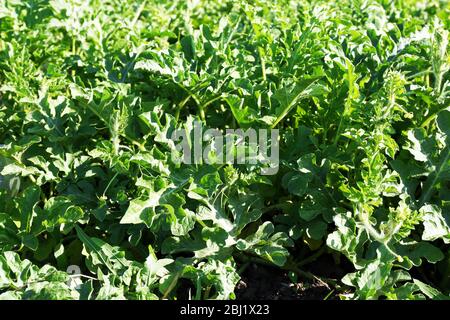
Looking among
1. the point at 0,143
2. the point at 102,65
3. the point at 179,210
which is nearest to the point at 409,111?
the point at 179,210

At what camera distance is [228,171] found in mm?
2953

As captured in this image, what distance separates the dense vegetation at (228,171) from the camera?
2875 mm

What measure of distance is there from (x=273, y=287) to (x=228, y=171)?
631 mm

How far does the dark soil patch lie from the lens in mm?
3135

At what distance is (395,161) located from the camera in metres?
3.22

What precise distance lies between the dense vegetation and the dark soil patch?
Result: 0.21 ft

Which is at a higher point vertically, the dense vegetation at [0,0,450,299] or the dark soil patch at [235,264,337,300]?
the dense vegetation at [0,0,450,299]

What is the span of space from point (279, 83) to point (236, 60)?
29 centimetres

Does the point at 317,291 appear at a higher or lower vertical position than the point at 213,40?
lower

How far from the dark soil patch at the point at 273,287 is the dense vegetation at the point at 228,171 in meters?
0.06

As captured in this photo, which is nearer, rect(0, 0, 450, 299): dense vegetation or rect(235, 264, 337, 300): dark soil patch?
rect(0, 0, 450, 299): dense vegetation

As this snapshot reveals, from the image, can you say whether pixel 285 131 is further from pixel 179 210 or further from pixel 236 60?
pixel 179 210

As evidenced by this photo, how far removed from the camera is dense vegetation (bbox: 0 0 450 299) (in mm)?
2875

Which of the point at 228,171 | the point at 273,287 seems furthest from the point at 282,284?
the point at 228,171
